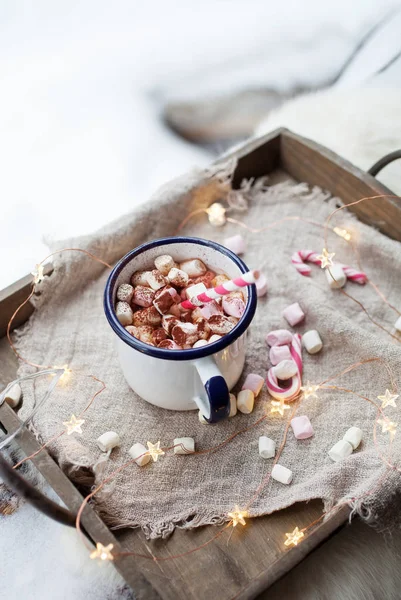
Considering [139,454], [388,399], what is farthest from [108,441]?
[388,399]

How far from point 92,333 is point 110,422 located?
0.53 ft

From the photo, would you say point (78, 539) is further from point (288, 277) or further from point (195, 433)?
point (288, 277)

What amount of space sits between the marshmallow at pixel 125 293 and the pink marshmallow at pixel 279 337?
24 cm

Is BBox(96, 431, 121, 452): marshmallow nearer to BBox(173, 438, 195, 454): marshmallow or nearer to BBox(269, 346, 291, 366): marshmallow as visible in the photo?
BBox(173, 438, 195, 454): marshmallow

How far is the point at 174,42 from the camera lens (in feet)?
5.51

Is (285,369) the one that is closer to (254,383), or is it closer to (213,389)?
(254,383)

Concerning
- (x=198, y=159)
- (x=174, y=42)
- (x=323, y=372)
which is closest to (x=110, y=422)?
(x=323, y=372)

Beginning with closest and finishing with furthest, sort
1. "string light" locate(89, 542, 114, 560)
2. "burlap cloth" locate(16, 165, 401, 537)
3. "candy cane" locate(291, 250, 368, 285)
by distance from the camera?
"string light" locate(89, 542, 114, 560), "burlap cloth" locate(16, 165, 401, 537), "candy cane" locate(291, 250, 368, 285)

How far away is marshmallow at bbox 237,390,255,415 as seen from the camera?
3.16 ft

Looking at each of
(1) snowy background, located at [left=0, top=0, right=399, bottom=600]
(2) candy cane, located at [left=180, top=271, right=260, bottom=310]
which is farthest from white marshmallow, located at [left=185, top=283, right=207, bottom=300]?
(1) snowy background, located at [left=0, top=0, right=399, bottom=600]

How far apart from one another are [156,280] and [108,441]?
0.23 m

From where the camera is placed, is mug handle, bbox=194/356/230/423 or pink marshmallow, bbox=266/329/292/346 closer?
mug handle, bbox=194/356/230/423

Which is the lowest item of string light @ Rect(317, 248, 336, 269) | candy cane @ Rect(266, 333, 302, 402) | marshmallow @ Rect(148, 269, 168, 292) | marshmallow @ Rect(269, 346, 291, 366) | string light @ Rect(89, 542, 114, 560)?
candy cane @ Rect(266, 333, 302, 402)

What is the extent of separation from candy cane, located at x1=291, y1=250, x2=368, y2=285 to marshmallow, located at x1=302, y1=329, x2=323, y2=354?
0.44ft
